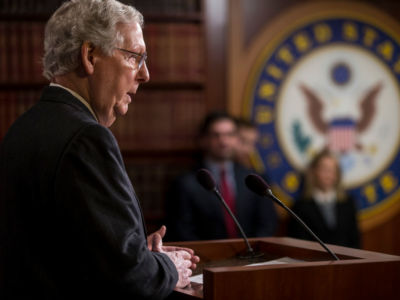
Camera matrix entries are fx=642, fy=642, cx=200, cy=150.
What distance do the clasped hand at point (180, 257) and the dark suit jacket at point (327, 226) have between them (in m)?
2.45

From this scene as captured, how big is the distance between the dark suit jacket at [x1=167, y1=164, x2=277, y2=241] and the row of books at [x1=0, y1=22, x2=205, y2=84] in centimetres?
73

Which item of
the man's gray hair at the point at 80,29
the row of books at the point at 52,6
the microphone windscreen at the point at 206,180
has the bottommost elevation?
the microphone windscreen at the point at 206,180

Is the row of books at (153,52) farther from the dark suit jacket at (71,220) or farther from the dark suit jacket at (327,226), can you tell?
the dark suit jacket at (71,220)

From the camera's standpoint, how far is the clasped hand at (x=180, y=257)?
1.57m

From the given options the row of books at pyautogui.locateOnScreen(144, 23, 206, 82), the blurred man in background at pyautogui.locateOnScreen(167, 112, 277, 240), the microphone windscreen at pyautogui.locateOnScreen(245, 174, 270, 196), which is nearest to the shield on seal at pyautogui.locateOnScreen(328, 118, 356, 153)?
the blurred man in background at pyautogui.locateOnScreen(167, 112, 277, 240)

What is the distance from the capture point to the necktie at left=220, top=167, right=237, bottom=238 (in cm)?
383

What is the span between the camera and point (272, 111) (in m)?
4.59

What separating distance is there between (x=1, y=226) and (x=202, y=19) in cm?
299

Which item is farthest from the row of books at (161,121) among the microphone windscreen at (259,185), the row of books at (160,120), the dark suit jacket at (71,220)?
the dark suit jacket at (71,220)

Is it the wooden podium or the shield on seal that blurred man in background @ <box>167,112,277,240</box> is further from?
the wooden podium

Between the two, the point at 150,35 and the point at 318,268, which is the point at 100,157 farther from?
the point at 150,35

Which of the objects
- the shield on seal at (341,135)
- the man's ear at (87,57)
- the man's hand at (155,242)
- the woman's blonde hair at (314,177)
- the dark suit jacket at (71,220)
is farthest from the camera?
the shield on seal at (341,135)

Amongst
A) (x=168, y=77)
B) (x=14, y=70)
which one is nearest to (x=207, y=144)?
(x=168, y=77)

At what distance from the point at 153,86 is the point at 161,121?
24cm
